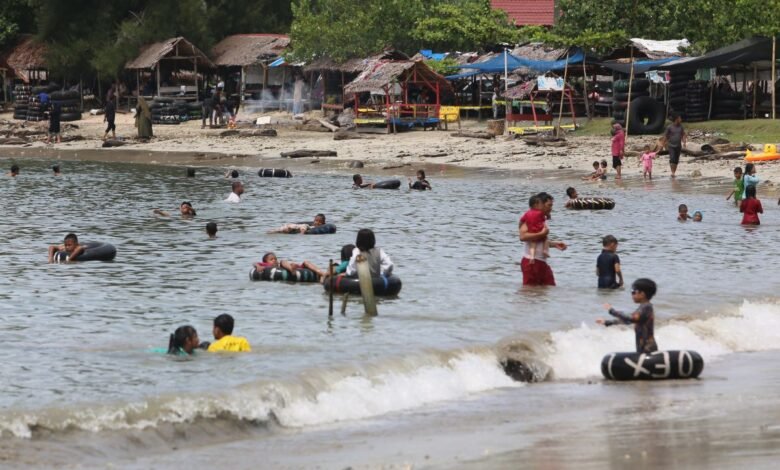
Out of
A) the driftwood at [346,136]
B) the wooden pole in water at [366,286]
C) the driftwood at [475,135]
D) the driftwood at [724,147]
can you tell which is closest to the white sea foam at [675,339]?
the wooden pole in water at [366,286]

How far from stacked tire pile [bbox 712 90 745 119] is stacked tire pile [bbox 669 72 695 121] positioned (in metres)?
1.16

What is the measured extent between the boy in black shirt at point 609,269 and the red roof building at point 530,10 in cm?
5347

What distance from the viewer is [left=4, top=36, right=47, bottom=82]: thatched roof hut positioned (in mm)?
66938

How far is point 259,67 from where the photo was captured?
64.4 metres

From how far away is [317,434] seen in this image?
1213 cm

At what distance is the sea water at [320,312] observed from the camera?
508 inches

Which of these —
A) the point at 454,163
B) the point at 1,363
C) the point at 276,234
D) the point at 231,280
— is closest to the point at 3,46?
the point at 454,163

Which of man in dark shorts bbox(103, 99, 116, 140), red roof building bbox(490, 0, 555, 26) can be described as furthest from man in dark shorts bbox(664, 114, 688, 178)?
red roof building bbox(490, 0, 555, 26)

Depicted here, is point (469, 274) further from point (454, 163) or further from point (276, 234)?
point (454, 163)

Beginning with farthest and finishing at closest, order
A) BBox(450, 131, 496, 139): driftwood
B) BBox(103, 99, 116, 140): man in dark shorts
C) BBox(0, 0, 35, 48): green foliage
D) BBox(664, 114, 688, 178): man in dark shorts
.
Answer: BBox(0, 0, 35, 48): green foliage, BBox(103, 99, 116, 140): man in dark shorts, BBox(450, 131, 496, 139): driftwood, BBox(664, 114, 688, 178): man in dark shorts

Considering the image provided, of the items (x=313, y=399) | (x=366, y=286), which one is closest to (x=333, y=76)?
(x=366, y=286)

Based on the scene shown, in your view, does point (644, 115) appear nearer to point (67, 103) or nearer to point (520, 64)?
point (520, 64)

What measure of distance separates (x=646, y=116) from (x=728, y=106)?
329cm

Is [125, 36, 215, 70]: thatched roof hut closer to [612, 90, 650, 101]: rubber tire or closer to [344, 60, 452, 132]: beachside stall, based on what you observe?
[344, 60, 452, 132]: beachside stall
